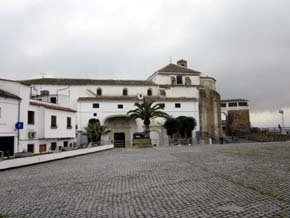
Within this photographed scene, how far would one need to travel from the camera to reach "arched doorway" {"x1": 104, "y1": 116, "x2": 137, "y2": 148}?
41750 mm

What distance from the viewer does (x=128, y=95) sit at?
44250 millimetres

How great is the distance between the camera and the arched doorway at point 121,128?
41750 millimetres

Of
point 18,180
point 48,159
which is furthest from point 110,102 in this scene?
point 18,180

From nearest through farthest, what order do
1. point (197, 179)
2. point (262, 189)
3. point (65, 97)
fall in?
point (262, 189)
point (197, 179)
point (65, 97)

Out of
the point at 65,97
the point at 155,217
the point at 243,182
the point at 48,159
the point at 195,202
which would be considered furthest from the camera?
the point at 65,97

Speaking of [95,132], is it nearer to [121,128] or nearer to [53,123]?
[121,128]

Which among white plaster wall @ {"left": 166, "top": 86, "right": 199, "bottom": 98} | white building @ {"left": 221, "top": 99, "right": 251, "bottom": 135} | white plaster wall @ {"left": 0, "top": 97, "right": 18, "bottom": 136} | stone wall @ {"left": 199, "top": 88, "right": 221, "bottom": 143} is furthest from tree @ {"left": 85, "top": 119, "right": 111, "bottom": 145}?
white building @ {"left": 221, "top": 99, "right": 251, "bottom": 135}

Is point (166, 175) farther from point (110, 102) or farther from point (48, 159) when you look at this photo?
point (110, 102)

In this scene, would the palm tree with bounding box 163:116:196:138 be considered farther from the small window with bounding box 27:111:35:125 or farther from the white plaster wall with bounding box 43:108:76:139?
the small window with bounding box 27:111:35:125

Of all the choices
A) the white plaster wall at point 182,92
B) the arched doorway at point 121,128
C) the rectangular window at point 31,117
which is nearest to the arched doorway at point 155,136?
the arched doorway at point 121,128

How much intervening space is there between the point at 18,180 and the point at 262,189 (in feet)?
28.2

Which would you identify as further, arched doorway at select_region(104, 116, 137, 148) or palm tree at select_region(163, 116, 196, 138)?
arched doorway at select_region(104, 116, 137, 148)

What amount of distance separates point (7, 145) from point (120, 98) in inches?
858

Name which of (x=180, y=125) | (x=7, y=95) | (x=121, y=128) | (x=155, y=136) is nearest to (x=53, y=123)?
(x=7, y=95)
